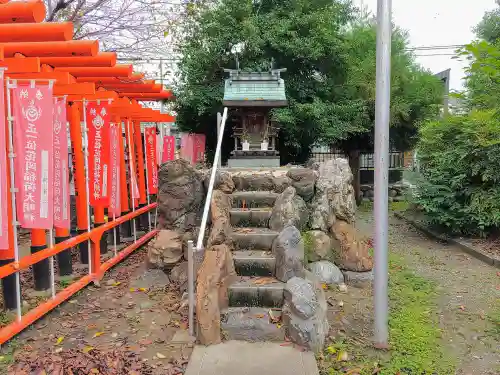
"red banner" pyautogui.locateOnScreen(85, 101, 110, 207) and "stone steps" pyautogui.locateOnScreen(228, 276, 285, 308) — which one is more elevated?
"red banner" pyautogui.locateOnScreen(85, 101, 110, 207)

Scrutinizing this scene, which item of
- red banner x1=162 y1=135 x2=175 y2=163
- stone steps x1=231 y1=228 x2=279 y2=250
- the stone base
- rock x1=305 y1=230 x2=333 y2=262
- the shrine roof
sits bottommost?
rock x1=305 y1=230 x2=333 y2=262

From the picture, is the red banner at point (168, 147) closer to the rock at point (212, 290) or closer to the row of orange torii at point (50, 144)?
the row of orange torii at point (50, 144)

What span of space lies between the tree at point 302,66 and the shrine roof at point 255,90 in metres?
1.92

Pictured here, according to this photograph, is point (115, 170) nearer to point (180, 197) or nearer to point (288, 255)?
point (180, 197)

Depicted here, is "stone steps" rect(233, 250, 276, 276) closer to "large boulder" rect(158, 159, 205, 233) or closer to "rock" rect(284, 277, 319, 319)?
"rock" rect(284, 277, 319, 319)

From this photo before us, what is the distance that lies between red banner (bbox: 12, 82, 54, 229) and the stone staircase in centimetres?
238

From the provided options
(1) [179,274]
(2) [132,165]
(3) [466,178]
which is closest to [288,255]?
(1) [179,274]

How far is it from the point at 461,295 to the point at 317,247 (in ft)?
7.32

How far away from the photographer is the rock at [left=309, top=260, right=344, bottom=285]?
6.30 meters

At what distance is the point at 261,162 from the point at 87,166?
4.30m

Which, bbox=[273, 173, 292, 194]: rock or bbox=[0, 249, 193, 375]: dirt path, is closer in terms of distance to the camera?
bbox=[0, 249, 193, 375]: dirt path

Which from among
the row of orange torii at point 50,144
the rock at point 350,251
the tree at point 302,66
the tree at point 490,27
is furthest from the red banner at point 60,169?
the tree at point 490,27

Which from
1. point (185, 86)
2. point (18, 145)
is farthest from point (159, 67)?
point (18, 145)

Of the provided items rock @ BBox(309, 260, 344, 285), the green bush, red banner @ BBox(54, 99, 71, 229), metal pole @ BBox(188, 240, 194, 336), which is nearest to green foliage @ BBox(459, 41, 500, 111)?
the green bush
